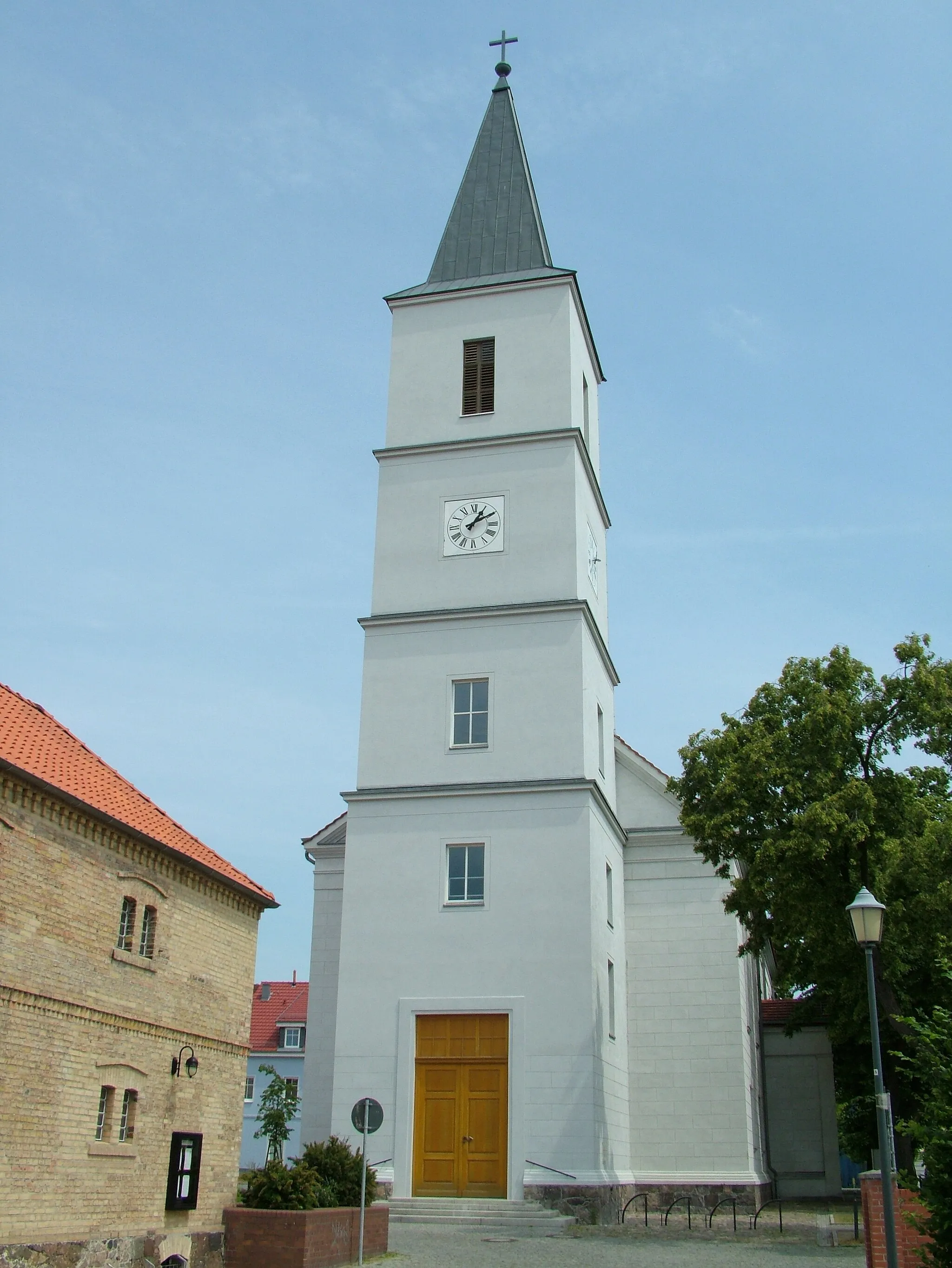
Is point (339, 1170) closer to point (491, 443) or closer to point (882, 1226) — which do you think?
point (882, 1226)

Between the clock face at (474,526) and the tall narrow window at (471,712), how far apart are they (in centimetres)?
309

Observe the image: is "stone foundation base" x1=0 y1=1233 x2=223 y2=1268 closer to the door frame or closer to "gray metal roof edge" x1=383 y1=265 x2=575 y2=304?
the door frame

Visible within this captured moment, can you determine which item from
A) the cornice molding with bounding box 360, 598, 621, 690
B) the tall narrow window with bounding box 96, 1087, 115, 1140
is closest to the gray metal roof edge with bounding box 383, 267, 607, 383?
the cornice molding with bounding box 360, 598, 621, 690

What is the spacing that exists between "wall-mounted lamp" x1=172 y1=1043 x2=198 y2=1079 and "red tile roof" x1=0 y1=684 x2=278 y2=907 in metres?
2.42

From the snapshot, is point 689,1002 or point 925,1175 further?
point 689,1002

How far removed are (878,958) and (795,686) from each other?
504 centimetres

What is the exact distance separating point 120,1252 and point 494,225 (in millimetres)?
25970

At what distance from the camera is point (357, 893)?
27.0 metres

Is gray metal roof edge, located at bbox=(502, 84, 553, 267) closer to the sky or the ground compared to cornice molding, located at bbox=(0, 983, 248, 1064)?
closer to the sky

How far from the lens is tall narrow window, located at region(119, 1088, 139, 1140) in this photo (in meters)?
16.0

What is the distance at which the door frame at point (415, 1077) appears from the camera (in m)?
24.2

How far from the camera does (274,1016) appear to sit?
208 feet

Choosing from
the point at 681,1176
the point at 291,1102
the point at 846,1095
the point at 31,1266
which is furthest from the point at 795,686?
the point at 846,1095

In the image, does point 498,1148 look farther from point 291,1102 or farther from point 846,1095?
point 846,1095
